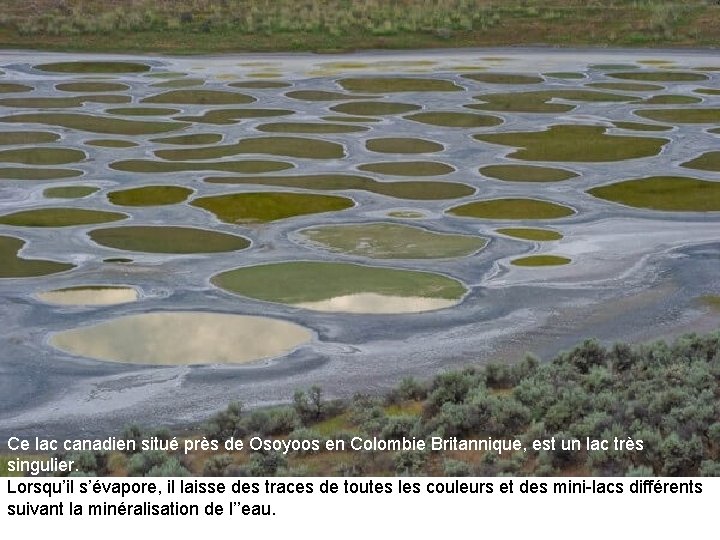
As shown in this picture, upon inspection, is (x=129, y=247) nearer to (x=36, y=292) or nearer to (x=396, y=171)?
(x=36, y=292)

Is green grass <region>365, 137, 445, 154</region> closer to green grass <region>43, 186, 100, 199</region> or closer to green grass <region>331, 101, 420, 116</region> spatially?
green grass <region>331, 101, 420, 116</region>

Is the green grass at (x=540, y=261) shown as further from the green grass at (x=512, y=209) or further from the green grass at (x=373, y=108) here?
the green grass at (x=373, y=108)

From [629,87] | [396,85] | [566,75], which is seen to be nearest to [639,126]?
[629,87]

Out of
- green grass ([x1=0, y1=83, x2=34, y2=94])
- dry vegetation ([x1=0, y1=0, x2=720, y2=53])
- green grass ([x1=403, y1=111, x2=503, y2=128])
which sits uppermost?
dry vegetation ([x1=0, y1=0, x2=720, y2=53])

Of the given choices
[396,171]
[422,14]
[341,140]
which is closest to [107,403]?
[396,171]

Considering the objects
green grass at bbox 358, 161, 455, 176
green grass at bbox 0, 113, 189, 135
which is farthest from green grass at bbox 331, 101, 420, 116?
green grass at bbox 358, 161, 455, 176

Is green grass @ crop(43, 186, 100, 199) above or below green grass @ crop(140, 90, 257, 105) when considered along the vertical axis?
above
